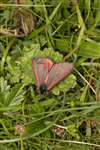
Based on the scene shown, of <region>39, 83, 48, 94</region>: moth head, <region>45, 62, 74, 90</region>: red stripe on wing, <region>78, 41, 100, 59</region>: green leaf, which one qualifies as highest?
<region>78, 41, 100, 59</region>: green leaf

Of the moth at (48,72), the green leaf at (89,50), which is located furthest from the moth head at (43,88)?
the green leaf at (89,50)

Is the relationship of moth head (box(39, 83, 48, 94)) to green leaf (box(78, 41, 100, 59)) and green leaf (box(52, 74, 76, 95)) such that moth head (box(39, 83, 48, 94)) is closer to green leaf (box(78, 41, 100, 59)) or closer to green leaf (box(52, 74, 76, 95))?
green leaf (box(52, 74, 76, 95))

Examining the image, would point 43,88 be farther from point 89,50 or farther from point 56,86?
point 89,50

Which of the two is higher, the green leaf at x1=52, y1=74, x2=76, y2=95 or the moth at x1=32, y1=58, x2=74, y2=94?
the moth at x1=32, y1=58, x2=74, y2=94

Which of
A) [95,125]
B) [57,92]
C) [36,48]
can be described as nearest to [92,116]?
[95,125]

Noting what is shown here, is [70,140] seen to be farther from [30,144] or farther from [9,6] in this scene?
[9,6]

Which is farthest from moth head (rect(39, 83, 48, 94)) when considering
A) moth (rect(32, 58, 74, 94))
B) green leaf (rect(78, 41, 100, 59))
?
green leaf (rect(78, 41, 100, 59))
